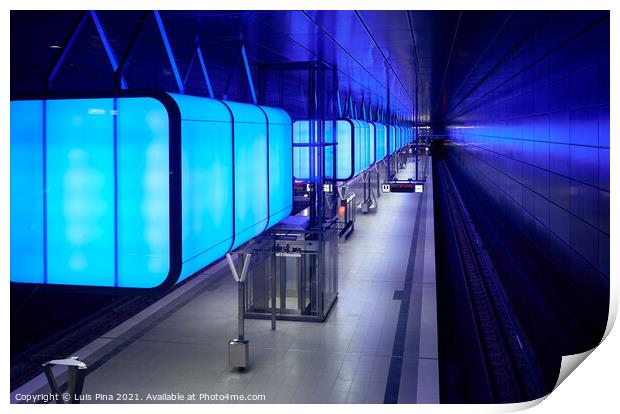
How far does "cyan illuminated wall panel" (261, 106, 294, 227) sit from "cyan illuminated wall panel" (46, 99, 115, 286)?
96.4 inches

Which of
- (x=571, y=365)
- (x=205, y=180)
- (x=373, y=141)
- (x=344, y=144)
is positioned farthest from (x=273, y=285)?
(x=373, y=141)

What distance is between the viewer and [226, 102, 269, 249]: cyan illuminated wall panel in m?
5.71

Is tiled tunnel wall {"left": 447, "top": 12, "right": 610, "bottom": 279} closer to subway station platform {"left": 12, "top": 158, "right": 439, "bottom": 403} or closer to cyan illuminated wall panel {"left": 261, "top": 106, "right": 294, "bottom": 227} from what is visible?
subway station platform {"left": 12, "top": 158, "right": 439, "bottom": 403}

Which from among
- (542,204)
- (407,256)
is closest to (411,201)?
(407,256)

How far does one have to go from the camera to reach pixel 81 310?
1241 centimetres

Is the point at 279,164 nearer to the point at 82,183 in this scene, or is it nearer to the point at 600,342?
the point at 82,183

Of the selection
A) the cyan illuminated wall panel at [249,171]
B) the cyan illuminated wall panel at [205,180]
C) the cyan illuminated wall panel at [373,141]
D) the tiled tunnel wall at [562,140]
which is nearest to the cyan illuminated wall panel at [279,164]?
the cyan illuminated wall panel at [249,171]

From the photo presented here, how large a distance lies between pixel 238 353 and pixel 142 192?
5.39 m

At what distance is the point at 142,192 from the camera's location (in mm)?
4340

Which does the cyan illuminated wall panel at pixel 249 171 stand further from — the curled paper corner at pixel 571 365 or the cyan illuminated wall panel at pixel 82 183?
the curled paper corner at pixel 571 365

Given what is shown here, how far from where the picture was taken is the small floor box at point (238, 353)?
934 centimetres

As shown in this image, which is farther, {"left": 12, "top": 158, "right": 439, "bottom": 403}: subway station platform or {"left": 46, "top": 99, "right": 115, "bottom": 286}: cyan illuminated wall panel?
{"left": 12, "top": 158, "right": 439, "bottom": 403}: subway station platform

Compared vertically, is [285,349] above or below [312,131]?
below

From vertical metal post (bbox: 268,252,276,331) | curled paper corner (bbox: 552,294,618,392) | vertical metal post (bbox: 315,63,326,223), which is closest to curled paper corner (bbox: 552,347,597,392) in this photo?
curled paper corner (bbox: 552,294,618,392)
